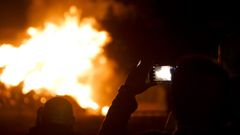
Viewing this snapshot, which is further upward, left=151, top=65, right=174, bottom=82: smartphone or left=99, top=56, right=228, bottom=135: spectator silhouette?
left=151, top=65, right=174, bottom=82: smartphone

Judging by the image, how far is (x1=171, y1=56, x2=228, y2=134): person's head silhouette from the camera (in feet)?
7.58

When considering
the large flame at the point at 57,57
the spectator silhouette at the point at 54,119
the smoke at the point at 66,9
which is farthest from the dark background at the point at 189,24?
the spectator silhouette at the point at 54,119

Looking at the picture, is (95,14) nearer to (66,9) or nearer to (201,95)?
(66,9)

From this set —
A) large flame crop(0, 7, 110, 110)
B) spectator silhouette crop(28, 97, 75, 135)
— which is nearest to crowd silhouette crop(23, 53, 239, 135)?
spectator silhouette crop(28, 97, 75, 135)

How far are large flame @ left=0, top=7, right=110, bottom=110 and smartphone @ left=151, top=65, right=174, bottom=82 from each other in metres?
22.8

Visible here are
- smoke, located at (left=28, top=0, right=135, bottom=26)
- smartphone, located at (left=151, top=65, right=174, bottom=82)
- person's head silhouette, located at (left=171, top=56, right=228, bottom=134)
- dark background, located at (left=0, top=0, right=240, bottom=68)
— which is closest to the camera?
person's head silhouette, located at (left=171, top=56, right=228, bottom=134)

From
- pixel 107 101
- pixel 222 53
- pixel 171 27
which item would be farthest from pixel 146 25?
pixel 222 53

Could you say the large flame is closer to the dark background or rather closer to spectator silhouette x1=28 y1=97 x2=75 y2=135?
the dark background

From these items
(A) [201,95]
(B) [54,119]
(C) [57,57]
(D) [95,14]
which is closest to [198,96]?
(A) [201,95]

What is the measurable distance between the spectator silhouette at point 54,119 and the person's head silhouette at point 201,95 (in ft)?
4.68

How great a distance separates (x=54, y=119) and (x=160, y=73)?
70 cm

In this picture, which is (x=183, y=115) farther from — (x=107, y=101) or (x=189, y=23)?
(x=107, y=101)

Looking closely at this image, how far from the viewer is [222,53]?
3.06 metres

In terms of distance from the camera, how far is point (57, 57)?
34156 millimetres
